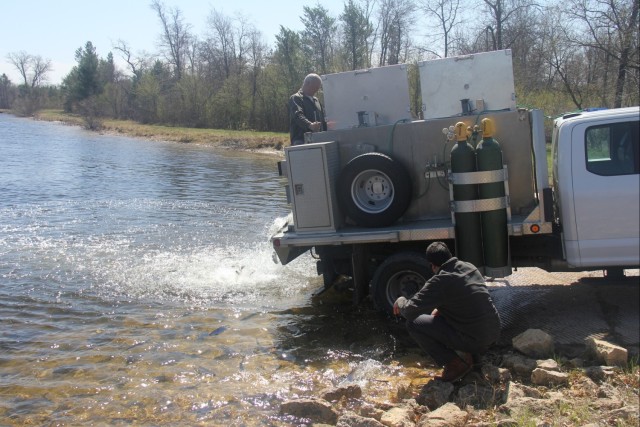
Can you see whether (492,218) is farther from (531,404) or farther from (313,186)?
(531,404)

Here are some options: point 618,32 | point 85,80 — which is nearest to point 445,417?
point 618,32

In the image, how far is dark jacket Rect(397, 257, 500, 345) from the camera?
17.9 ft

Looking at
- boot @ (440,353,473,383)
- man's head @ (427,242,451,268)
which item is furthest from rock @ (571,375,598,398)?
man's head @ (427,242,451,268)

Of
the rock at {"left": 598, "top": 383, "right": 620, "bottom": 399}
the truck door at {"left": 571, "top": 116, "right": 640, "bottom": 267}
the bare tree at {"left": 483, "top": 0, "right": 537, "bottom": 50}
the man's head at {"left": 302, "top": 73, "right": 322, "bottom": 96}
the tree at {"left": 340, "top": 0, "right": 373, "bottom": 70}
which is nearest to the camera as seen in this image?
the rock at {"left": 598, "top": 383, "right": 620, "bottom": 399}

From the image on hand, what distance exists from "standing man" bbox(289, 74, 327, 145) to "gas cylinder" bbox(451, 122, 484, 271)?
237cm

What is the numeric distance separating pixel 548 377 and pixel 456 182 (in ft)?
7.57

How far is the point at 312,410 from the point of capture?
530cm

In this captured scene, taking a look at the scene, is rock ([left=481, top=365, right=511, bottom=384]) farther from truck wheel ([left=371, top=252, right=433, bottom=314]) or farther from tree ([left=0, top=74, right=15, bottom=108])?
tree ([left=0, top=74, right=15, bottom=108])

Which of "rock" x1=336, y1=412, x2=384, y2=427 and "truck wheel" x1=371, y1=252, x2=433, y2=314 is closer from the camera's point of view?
"rock" x1=336, y1=412, x2=384, y2=427

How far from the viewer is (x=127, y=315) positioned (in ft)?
28.6

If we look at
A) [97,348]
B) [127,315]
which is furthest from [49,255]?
[97,348]

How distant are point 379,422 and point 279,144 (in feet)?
116

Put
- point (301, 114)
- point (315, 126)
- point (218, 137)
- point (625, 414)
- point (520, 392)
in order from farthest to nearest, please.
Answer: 1. point (218, 137)
2. point (301, 114)
3. point (315, 126)
4. point (520, 392)
5. point (625, 414)

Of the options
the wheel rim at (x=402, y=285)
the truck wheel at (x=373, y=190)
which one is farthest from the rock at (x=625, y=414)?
the truck wheel at (x=373, y=190)
